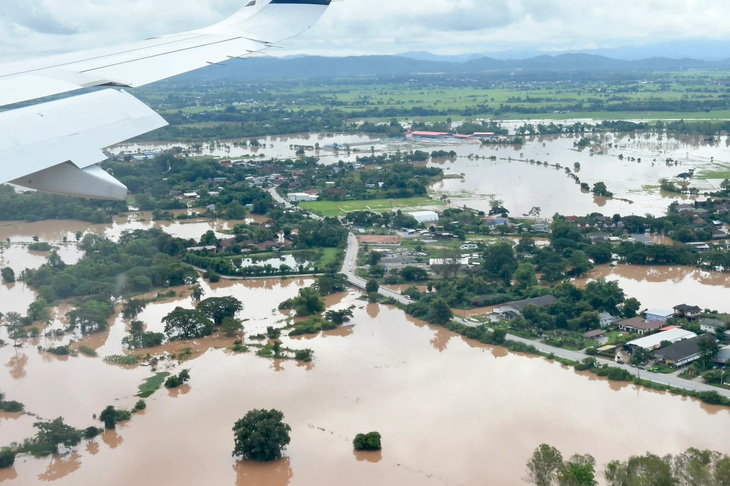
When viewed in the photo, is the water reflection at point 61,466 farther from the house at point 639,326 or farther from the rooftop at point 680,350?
the house at point 639,326

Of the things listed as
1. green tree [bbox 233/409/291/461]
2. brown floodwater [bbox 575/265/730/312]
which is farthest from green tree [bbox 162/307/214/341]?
brown floodwater [bbox 575/265/730/312]

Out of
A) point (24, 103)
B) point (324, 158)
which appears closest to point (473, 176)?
point (324, 158)

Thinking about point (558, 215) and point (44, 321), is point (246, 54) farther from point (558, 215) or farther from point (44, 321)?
point (558, 215)

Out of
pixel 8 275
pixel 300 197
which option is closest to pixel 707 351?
pixel 8 275

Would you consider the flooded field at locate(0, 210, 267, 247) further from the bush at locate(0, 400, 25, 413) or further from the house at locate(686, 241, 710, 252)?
the house at locate(686, 241, 710, 252)

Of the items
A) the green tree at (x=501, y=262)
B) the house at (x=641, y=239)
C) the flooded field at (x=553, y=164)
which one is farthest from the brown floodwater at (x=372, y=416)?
the flooded field at (x=553, y=164)

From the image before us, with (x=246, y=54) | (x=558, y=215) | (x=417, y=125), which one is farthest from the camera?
(x=417, y=125)

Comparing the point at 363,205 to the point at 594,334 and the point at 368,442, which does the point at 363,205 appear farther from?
the point at 368,442
